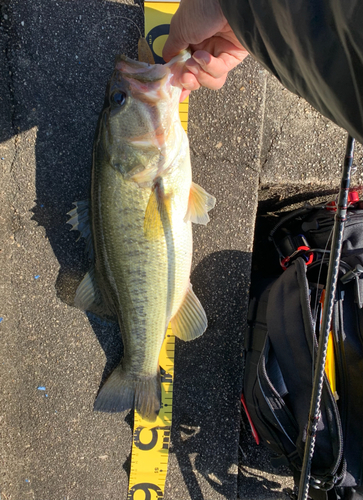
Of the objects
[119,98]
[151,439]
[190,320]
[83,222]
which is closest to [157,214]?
[83,222]

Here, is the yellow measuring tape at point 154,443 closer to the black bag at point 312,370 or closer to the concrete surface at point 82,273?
the concrete surface at point 82,273

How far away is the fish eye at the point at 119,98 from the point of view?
4.96ft

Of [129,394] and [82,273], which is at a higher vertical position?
[82,273]

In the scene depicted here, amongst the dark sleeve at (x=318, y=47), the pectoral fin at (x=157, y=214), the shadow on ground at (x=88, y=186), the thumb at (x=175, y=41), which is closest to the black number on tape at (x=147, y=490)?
the shadow on ground at (x=88, y=186)

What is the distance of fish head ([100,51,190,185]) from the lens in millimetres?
1478

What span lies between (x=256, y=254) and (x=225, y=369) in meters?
0.96

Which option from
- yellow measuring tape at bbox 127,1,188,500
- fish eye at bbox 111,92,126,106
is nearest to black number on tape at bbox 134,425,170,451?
yellow measuring tape at bbox 127,1,188,500

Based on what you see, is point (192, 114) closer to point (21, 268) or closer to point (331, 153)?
point (331, 153)

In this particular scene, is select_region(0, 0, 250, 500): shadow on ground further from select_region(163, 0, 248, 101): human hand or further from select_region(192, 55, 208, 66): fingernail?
select_region(192, 55, 208, 66): fingernail

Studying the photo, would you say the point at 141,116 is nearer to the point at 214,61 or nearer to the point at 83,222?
the point at 214,61

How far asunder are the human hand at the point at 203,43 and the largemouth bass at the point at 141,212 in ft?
0.26

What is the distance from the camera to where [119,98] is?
4.97ft

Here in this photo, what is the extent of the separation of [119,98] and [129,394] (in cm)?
179

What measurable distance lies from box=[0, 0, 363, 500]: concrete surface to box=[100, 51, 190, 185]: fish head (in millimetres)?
534
